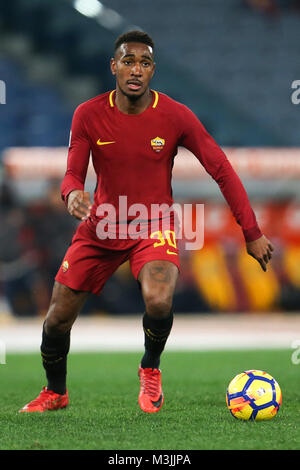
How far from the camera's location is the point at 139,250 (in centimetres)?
495

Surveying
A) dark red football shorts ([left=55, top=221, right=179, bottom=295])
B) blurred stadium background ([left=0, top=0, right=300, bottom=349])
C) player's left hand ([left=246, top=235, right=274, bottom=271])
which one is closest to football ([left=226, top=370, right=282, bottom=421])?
player's left hand ([left=246, top=235, right=274, bottom=271])

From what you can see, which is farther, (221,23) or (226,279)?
(221,23)

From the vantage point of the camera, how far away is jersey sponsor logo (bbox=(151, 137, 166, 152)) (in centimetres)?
490

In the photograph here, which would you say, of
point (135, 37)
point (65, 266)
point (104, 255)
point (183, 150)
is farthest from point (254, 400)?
point (183, 150)

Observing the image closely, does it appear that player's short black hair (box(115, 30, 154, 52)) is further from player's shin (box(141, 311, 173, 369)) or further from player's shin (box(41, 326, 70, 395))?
player's shin (box(41, 326, 70, 395))

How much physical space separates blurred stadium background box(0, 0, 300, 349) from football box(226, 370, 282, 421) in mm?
5321

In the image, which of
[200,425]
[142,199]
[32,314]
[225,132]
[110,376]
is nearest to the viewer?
[200,425]

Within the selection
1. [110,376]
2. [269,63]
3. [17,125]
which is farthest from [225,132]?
[110,376]

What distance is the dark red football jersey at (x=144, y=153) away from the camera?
489 centimetres

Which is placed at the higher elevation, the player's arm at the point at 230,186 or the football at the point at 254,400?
the player's arm at the point at 230,186

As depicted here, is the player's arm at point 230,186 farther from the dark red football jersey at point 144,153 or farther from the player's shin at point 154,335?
the player's shin at point 154,335

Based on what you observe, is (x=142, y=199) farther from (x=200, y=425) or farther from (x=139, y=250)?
(x=200, y=425)

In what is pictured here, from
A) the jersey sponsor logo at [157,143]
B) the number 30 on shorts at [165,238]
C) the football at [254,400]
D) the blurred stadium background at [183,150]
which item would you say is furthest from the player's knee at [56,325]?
the blurred stadium background at [183,150]

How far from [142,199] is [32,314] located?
28.3 feet
